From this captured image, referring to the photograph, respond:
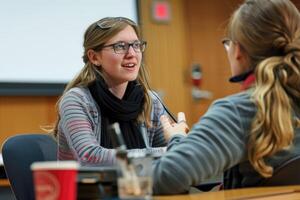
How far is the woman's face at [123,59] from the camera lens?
2180 millimetres

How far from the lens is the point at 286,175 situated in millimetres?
1402

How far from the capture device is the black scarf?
7.04 feet

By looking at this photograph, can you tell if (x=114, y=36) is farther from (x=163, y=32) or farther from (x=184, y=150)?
(x=163, y=32)

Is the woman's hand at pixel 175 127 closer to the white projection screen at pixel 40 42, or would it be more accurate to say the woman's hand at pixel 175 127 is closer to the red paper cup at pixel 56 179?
the red paper cup at pixel 56 179

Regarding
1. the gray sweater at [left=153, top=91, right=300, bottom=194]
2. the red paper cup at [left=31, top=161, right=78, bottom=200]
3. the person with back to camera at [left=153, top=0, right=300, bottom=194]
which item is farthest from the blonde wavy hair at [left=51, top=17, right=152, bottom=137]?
the red paper cup at [left=31, top=161, right=78, bottom=200]

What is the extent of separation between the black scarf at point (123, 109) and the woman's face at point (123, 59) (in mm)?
70

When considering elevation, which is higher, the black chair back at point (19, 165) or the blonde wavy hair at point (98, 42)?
the blonde wavy hair at point (98, 42)

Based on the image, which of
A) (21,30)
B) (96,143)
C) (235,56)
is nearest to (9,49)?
(21,30)

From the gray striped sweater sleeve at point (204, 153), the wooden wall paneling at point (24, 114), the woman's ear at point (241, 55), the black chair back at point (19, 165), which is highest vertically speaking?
the woman's ear at point (241, 55)

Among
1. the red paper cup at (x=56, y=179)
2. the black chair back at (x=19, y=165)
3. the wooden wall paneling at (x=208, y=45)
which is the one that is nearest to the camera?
the red paper cup at (x=56, y=179)

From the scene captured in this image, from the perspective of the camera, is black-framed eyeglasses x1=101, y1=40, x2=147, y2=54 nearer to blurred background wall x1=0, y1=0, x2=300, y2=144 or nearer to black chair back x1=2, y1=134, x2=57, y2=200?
black chair back x1=2, y1=134, x2=57, y2=200

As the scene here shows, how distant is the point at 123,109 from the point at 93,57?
0.84ft

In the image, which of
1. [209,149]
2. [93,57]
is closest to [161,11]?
[93,57]

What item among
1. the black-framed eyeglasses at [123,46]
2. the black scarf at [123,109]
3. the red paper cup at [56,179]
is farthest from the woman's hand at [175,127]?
the red paper cup at [56,179]
